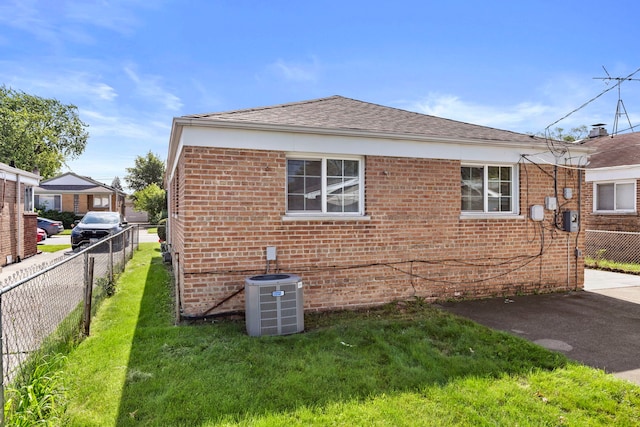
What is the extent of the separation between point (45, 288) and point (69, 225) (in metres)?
33.3

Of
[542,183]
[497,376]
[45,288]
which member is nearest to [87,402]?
[45,288]

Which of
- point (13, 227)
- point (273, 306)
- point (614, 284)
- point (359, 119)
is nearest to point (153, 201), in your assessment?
point (13, 227)

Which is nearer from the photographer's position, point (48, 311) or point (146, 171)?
point (48, 311)

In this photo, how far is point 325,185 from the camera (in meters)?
6.62

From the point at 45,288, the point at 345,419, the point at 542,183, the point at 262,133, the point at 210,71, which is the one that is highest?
the point at 210,71

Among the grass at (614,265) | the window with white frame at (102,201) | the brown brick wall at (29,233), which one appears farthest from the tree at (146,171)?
the grass at (614,265)

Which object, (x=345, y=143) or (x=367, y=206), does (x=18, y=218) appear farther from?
(x=367, y=206)

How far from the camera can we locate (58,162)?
147 feet

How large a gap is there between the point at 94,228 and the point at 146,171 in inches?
1764

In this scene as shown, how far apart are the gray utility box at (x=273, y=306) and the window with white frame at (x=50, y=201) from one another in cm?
3895

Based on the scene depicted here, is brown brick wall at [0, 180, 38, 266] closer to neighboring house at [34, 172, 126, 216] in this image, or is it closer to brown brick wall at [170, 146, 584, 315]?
brown brick wall at [170, 146, 584, 315]

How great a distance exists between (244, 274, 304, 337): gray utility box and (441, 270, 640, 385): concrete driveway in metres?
3.03

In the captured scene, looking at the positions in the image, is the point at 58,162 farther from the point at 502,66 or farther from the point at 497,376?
the point at 497,376

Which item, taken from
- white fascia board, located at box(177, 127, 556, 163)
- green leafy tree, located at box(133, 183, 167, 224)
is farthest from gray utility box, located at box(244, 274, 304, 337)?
green leafy tree, located at box(133, 183, 167, 224)
